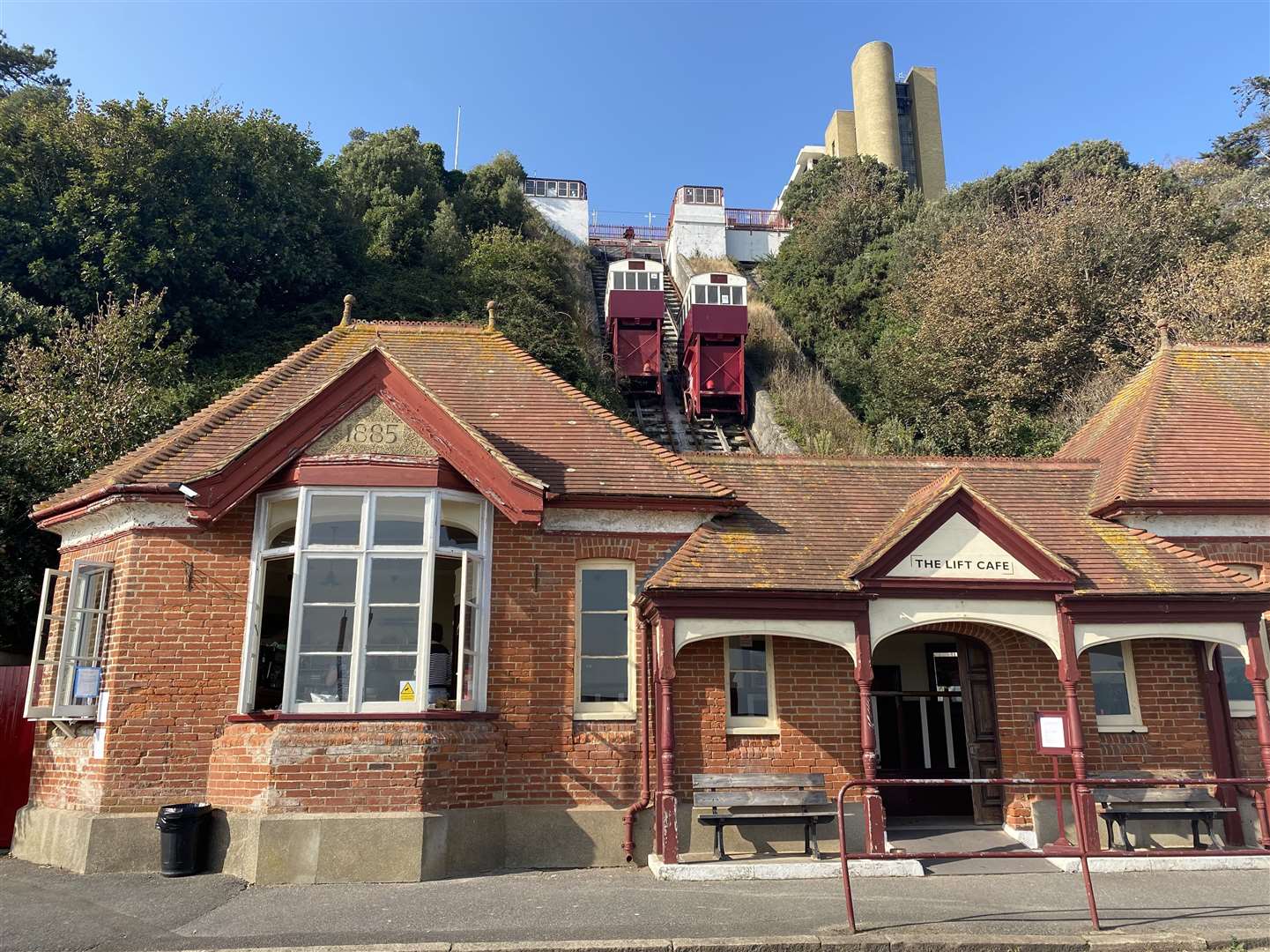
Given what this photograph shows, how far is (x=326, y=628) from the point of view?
10250mm

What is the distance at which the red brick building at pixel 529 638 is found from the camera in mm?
9984

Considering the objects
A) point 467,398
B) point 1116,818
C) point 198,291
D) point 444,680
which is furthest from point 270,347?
point 1116,818

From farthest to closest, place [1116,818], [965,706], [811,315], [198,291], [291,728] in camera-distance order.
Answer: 1. [811,315]
2. [198,291]
3. [965,706]
4. [1116,818]
5. [291,728]

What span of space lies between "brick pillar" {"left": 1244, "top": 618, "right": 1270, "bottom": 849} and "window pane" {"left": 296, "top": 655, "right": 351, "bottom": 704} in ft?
34.8

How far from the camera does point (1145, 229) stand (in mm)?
29562

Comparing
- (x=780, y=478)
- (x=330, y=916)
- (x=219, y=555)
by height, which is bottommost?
(x=330, y=916)

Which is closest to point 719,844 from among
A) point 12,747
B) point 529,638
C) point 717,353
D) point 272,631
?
point 529,638

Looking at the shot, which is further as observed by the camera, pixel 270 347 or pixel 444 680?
pixel 270 347

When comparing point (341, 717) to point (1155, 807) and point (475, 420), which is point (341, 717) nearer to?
point (475, 420)

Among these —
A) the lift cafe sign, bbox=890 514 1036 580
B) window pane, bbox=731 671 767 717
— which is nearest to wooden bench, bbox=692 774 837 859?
window pane, bbox=731 671 767 717

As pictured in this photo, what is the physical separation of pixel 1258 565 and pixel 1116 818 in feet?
14.2

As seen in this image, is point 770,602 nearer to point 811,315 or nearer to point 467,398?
point 467,398

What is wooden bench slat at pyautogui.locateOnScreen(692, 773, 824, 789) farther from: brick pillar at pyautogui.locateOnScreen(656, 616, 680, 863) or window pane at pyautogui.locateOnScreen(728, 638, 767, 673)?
window pane at pyautogui.locateOnScreen(728, 638, 767, 673)

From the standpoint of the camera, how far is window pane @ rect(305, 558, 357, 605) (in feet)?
33.9
